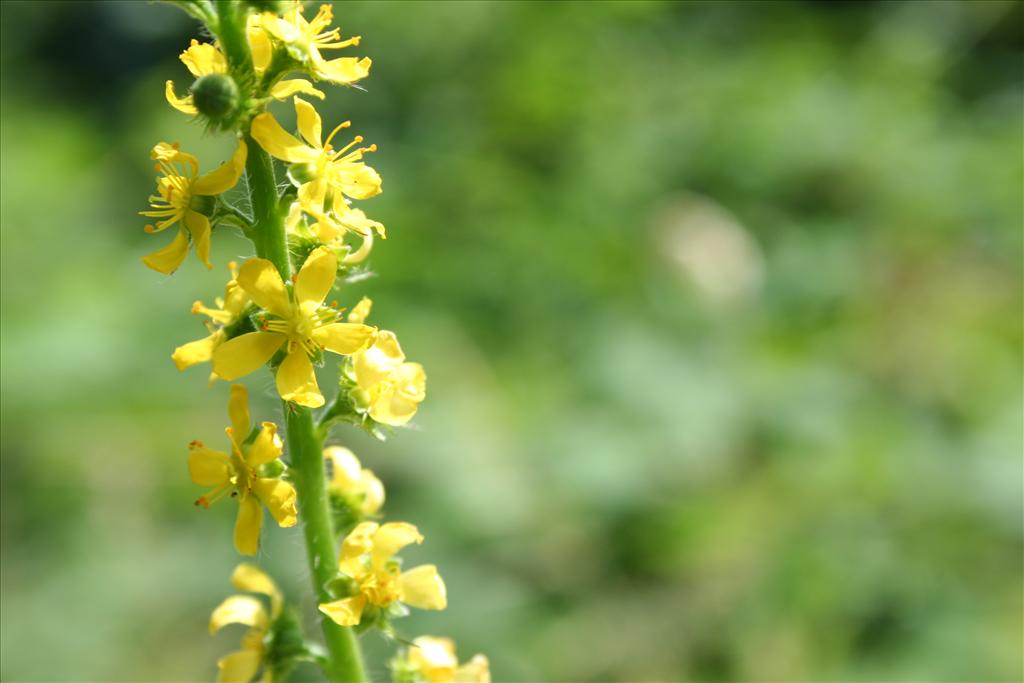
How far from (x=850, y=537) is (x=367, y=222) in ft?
12.1

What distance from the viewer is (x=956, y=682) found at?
441 cm

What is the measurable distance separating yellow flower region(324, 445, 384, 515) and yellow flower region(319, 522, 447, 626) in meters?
0.18

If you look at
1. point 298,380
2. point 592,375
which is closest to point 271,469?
point 298,380

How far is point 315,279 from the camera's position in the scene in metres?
1.68

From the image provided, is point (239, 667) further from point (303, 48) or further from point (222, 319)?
point (303, 48)

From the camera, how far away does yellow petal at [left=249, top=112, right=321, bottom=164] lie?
1.62m

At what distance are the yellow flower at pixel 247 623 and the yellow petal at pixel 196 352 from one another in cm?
41

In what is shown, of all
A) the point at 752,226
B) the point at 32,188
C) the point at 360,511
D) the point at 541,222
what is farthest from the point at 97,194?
the point at 360,511

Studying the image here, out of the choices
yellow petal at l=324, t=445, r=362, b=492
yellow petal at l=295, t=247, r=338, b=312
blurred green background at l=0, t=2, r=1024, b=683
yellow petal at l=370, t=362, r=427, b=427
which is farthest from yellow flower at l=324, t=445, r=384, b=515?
blurred green background at l=0, t=2, r=1024, b=683

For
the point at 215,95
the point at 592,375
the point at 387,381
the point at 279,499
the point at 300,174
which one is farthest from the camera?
the point at 592,375

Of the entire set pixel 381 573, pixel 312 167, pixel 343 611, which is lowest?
pixel 343 611

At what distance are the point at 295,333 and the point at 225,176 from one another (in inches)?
10.0

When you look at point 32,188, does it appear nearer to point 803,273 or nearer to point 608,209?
point 608,209

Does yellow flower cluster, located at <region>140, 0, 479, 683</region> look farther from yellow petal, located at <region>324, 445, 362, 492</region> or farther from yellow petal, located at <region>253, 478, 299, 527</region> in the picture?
yellow petal, located at <region>324, 445, 362, 492</region>
